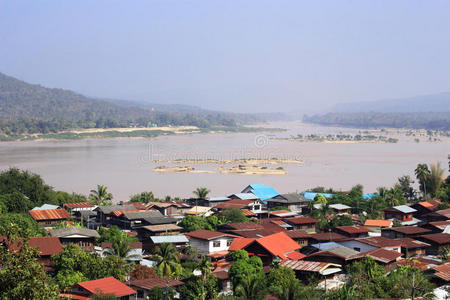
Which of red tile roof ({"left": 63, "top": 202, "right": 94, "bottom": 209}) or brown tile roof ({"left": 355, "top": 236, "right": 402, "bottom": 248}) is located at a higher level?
brown tile roof ({"left": 355, "top": 236, "right": 402, "bottom": 248})

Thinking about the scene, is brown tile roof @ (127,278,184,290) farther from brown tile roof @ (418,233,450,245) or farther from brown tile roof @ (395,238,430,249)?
brown tile roof @ (418,233,450,245)

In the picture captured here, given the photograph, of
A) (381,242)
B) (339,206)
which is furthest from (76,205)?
(381,242)

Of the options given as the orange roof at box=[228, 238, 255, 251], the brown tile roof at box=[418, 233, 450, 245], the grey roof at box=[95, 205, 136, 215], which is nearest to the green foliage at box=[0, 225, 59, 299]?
the orange roof at box=[228, 238, 255, 251]

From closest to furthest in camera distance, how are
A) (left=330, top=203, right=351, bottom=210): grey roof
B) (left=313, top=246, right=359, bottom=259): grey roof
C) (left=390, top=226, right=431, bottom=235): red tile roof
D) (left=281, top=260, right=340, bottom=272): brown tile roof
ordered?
(left=281, top=260, right=340, bottom=272): brown tile roof, (left=313, top=246, right=359, bottom=259): grey roof, (left=390, top=226, right=431, bottom=235): red tile roof, (left=330, top=203, right=351, bottom=210): grey roof

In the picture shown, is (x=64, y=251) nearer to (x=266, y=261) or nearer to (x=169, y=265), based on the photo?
(x=169, y=265)

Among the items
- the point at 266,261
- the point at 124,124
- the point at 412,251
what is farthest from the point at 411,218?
the point at 124,124

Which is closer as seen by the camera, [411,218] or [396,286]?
[396,286]
